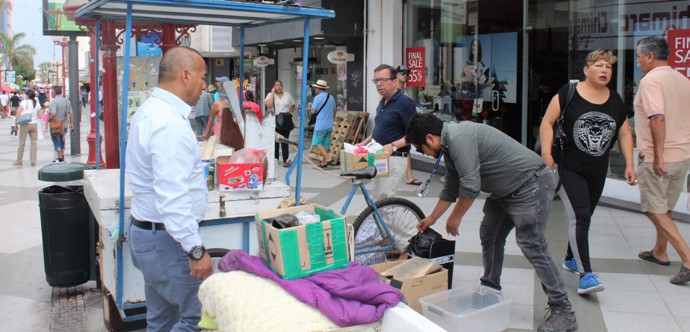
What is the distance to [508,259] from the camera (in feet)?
20.8

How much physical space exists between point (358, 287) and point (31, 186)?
1018 cm

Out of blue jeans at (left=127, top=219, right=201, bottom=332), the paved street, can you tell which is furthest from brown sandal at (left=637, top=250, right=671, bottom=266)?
blue jeans at (left=127, top=219, right=201, bottom=332)

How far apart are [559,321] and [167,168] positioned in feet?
9.15

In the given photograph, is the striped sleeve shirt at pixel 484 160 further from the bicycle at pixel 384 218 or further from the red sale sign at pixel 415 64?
the red sale sign at pixel 415 64

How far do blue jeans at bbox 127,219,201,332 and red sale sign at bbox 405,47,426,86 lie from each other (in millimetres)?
10145

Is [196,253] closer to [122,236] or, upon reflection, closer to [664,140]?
[122,236]

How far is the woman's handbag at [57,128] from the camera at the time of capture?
14.6m

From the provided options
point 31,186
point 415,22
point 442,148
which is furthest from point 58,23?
point 442,148

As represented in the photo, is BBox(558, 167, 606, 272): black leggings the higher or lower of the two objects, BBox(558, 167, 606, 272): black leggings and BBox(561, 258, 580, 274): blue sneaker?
the higher

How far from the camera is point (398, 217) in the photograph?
236 inches

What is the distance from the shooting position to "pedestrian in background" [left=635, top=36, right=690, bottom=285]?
556 centimetres

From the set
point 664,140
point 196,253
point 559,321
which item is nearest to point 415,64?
point 664,140

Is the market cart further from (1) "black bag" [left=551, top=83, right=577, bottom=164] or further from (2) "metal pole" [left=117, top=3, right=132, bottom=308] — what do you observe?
(1) "black bag" [left=551, top=83, right=577, bottom=164]

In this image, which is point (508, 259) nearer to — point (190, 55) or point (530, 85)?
point (190, 55)
